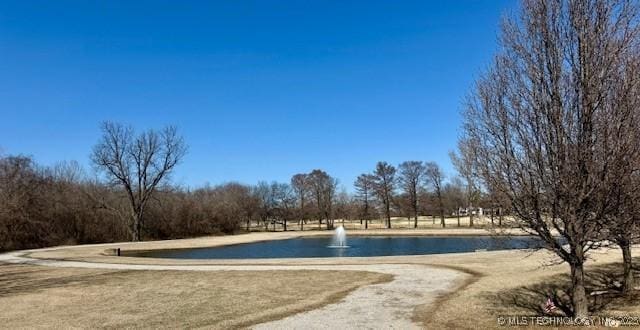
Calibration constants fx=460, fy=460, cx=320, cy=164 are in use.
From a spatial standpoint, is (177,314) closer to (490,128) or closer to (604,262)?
(490,128)

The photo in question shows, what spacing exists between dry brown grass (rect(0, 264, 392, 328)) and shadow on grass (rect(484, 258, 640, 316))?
13.7ft

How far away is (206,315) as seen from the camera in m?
10.3

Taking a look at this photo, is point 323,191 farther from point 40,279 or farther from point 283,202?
point 40,279

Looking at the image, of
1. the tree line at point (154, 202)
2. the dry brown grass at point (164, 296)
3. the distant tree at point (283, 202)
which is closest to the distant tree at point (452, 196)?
the tree line at point (154, 202)

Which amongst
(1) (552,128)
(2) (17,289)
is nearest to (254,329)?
(1) (552,128)

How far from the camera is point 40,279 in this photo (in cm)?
1717

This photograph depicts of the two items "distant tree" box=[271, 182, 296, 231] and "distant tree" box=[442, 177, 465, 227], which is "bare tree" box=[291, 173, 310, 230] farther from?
"distant tree" box=[442, 177, 465, 227]

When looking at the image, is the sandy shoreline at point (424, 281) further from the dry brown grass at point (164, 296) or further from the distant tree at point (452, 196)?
the distant tree at point (452, 196)

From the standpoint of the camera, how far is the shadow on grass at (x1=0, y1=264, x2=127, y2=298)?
15.2 metres

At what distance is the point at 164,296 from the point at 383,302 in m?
6.14

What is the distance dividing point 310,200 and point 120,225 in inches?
1495

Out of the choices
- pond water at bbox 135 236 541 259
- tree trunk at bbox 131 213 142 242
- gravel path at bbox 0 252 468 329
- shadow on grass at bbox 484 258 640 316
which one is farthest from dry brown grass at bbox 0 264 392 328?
tree trunk at bbox 131 213 142 242

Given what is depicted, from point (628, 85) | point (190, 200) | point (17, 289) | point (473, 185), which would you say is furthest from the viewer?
point (190, 200)

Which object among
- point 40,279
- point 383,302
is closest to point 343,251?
point 40,279
